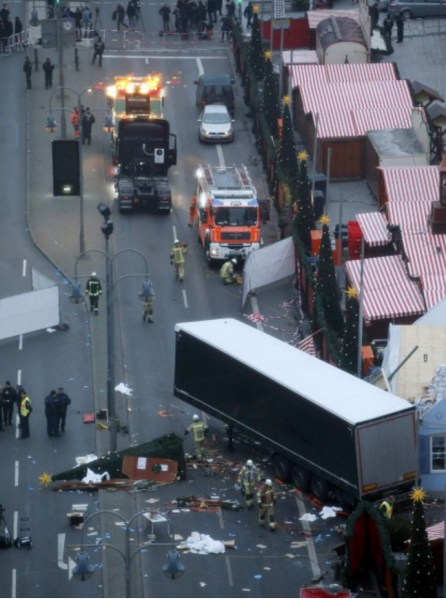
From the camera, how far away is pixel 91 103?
10700 cm

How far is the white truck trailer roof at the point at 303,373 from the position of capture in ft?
223

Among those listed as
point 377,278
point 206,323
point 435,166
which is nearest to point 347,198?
point 435,166

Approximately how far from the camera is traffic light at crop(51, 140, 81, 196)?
249ft

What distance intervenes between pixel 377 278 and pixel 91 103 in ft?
92.1

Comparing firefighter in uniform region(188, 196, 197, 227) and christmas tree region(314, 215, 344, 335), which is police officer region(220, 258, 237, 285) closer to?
firefighter in uniform region(188, 196, 197, 227)

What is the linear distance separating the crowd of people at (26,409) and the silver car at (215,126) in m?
29.7

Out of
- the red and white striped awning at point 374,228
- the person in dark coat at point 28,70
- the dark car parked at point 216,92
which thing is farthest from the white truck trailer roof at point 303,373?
the person in dark coat at point 28,70

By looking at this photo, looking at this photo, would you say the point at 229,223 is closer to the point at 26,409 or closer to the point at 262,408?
the point at 26,409

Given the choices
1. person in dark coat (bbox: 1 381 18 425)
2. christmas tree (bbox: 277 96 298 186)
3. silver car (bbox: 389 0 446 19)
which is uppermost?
silver car (bbox: 389 0 446 19)

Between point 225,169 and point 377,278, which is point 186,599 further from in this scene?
point 225,169

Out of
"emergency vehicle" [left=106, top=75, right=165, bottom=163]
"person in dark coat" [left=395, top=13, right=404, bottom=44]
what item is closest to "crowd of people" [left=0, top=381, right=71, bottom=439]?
"emergency vehicle" [left=106, top=75, right=165, bottom=163]

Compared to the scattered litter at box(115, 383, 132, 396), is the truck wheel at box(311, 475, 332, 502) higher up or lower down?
higher up

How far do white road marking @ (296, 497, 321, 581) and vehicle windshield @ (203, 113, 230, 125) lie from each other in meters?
35.7

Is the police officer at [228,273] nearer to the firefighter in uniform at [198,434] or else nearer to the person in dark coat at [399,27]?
the firefighter in uniform at [198,434]
